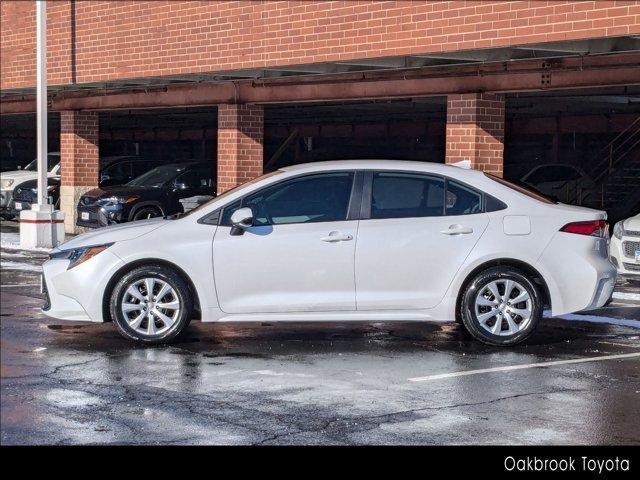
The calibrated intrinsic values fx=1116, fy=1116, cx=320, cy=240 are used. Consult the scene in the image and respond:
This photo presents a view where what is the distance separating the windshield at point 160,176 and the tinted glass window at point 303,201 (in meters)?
13.0

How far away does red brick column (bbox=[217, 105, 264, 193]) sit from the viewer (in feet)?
66.5

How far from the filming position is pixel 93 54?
21828mm

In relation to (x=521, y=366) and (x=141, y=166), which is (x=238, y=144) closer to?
(x=141, y=166)

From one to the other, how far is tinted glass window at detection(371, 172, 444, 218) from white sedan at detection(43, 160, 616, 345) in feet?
0.04

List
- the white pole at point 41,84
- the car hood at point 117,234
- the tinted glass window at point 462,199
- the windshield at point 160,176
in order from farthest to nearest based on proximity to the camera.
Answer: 1. the windshield at point 160,176
2. the white pole at point 41,84
3. the tinted glass window at point 462,199
4. the car hood at point 117,234

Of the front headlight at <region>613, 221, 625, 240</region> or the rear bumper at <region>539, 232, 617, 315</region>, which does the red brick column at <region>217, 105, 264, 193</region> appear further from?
the rear bumper at <region>539, 232, 617, 315</region>

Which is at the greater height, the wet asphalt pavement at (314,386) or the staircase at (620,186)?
the staircase at (620,186)

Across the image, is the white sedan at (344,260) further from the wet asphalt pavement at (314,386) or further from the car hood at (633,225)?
the car hood at (633,225)

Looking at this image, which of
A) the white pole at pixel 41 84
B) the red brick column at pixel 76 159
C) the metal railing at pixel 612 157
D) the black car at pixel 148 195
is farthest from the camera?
the metal railing at pixel 612 157

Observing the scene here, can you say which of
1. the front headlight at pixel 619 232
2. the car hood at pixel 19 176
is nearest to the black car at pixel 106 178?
the car hood at pixel 19 176

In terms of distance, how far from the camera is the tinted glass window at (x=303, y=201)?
405 inches

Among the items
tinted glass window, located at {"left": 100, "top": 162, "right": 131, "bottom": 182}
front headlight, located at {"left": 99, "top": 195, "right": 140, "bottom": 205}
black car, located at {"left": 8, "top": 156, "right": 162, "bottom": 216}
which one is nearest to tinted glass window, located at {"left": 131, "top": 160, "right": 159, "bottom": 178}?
black car, located at {"left": 8, "top": 156, "right": 162, "bottom": 216}

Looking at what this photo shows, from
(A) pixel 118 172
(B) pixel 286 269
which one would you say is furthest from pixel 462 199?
(A) pixel 118 172

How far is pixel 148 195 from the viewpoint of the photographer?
2269 cm
